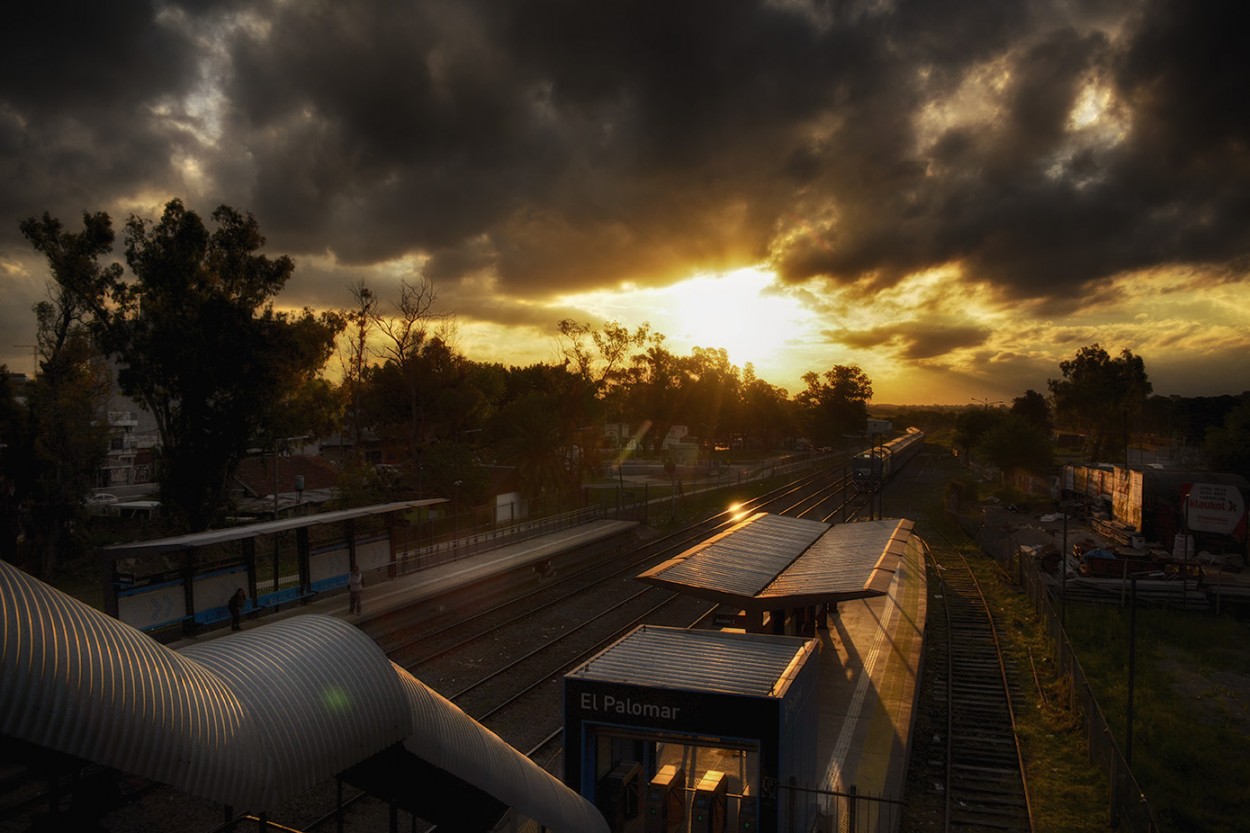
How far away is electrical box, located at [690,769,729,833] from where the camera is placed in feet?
33.3

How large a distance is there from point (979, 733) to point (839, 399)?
551ft

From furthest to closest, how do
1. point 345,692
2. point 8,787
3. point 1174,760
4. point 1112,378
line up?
point 1112,378, point 1174,760, point 8,787, point 345,692

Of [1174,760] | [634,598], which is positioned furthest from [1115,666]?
[634,598]

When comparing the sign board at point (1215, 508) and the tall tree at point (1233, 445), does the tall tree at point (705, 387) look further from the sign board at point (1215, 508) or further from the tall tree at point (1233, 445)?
the sign board at point (1215, 508)

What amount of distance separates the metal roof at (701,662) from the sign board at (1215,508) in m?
33.7

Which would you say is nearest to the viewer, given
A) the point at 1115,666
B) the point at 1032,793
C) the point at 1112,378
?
the point at 1032,793

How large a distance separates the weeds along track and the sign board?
1693 centimetres

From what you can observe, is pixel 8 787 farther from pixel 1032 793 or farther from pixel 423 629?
pixel 1032 793

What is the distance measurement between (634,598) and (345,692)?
22744mm

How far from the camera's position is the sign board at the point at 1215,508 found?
36.7 m

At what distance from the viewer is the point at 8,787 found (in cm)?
1297

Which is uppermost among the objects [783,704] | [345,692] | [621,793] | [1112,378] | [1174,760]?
[1112,378]

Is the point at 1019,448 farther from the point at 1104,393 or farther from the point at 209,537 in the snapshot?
the point at 209,537

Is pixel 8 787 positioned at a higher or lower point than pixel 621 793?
lower
